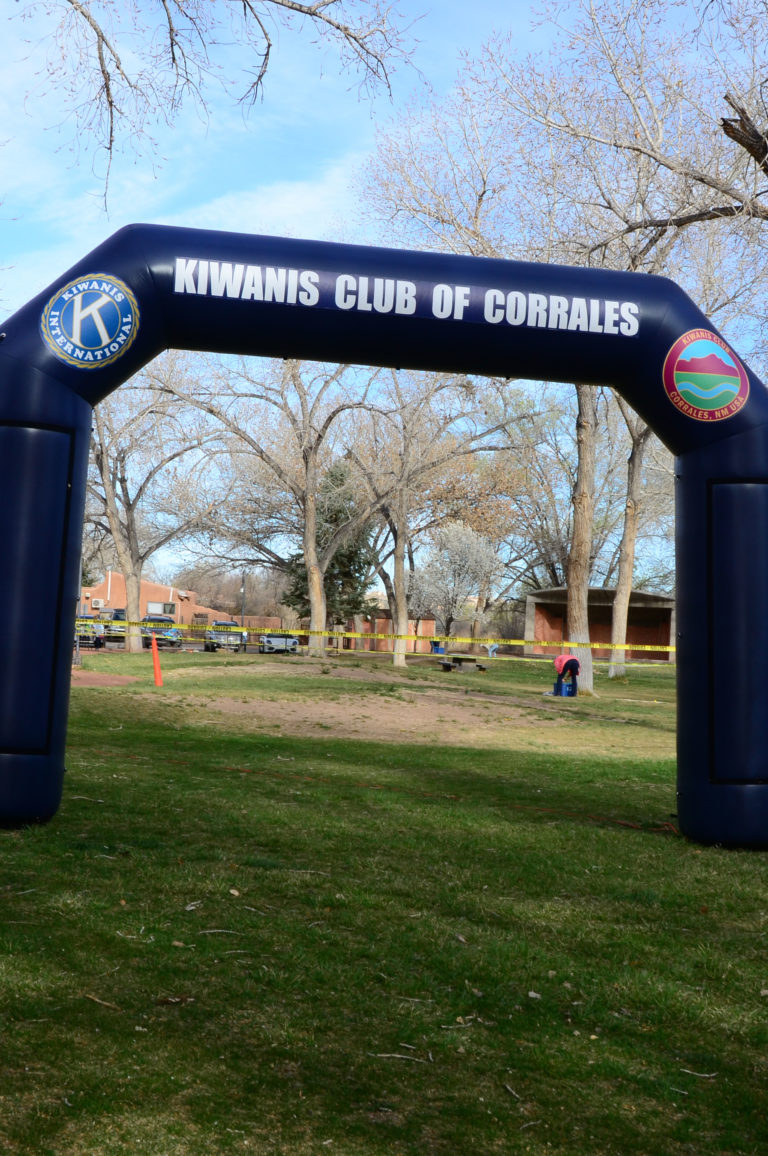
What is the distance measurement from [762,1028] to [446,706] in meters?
14.1

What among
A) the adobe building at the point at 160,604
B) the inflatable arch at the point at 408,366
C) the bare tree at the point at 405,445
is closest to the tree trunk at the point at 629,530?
the bare tree at the point at 405,445

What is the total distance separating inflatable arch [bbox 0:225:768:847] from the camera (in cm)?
634

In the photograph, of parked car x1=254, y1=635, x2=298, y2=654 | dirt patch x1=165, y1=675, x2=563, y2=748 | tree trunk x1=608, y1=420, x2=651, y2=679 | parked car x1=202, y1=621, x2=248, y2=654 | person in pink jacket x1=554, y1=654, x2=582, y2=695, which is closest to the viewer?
dirt patch x1=165, y1=675, x2=563, y2=748

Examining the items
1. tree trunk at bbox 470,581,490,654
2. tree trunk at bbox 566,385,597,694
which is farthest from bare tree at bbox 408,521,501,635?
tree trunk at bbox 566,385,597,694

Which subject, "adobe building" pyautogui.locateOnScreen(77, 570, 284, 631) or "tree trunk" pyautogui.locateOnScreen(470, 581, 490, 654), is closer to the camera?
"tree trunk" pyautogui.locateOnScreen(470, 581, 490, 654)

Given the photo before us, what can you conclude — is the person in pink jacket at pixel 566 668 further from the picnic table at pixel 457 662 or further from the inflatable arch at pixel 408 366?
the inflatable arch at pixel 408 366

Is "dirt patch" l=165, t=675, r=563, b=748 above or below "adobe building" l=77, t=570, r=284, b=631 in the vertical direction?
below

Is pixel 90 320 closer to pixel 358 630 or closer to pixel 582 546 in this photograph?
pixel 582 546

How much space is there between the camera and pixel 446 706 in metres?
18.0

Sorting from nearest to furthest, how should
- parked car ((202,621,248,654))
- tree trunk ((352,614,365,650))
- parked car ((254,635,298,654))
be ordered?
parked car ((254,635,298,654)) → parked car ((202,621,248,654)) → tree trunk ((352,614,365,650))

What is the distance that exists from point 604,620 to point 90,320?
154 feet

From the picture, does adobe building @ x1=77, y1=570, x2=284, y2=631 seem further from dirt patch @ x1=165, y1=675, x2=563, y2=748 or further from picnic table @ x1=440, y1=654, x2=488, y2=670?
dirt patch @ x1=165, y1=675, x2=563, y2=748

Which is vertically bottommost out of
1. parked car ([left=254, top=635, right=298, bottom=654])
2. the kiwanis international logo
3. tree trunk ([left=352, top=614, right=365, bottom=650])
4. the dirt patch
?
the dirt patch

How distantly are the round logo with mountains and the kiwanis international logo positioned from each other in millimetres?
3735
